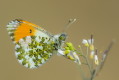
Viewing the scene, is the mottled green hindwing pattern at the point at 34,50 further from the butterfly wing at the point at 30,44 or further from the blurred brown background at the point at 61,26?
the blurred brown background at the point at 61,26

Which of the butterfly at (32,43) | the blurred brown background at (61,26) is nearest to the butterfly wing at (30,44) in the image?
the butterfly at (32,43)

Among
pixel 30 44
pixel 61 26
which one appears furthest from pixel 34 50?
pixel 61 26

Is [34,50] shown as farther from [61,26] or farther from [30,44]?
[61,26]

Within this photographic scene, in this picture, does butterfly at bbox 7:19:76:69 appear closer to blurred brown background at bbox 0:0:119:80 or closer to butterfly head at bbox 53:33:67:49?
butterfly head at bbox 53:33:67:49

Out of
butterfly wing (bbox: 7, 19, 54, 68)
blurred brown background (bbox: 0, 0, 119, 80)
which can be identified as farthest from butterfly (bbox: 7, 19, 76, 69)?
blurred brown background (bbox: 0, 0, 119, 80)

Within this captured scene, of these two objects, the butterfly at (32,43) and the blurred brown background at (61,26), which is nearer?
the butterfly at (32,43)

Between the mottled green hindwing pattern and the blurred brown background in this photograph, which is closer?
the mottled green hindwing pattern

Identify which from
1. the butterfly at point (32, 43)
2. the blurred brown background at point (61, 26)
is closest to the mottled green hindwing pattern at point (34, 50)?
the butterfly at point (32, 43)

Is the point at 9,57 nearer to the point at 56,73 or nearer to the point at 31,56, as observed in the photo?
the point at 56,73
